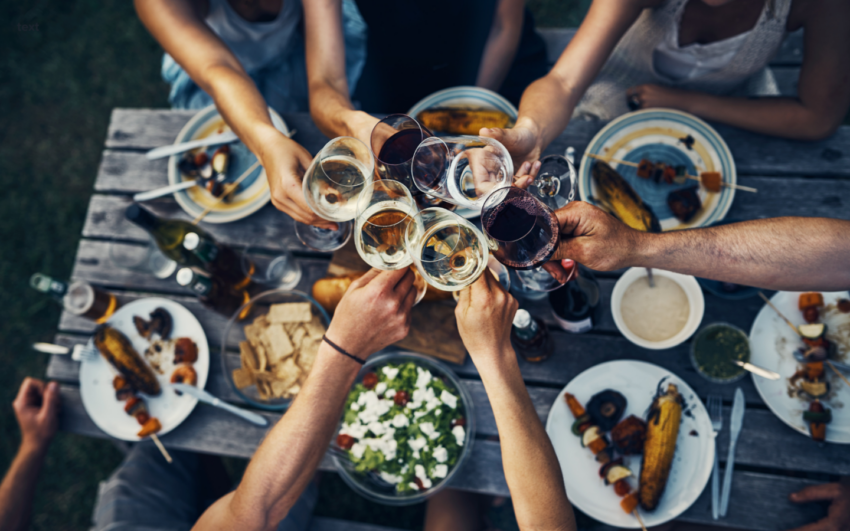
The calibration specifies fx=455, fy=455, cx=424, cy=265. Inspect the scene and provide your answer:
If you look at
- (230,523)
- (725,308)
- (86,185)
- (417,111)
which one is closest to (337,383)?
(230,523)

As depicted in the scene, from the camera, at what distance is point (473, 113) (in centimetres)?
229

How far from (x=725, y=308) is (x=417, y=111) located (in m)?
1.75

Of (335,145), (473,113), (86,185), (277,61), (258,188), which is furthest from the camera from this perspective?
(86,185)

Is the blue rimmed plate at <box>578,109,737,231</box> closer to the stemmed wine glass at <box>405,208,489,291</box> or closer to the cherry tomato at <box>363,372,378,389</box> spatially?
the stemmed wine glass at <box>405,208,489,291</box>

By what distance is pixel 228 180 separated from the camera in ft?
8.23

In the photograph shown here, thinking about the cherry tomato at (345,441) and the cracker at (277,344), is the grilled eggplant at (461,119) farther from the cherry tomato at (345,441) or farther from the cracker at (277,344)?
the cherry tomato at (345,441)

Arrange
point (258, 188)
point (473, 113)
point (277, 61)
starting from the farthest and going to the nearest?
1. point (277, 61)
2. point (258, 188)
3. point (473, 113)

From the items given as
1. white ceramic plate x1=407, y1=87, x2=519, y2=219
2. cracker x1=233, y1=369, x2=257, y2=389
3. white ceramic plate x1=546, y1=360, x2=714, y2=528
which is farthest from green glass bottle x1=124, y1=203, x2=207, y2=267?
white ceramic plate x1=546, y1=360, x2=714, y2=528

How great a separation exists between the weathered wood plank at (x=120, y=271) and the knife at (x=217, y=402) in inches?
20.7

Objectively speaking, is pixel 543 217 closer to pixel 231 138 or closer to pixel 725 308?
pixel 725 308

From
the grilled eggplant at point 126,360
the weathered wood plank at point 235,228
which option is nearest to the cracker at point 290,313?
the weathered wood plank at point 235,228

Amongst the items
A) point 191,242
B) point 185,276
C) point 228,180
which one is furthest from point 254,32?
point 185,276

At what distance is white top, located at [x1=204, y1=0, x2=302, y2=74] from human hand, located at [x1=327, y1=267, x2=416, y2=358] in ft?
6.11

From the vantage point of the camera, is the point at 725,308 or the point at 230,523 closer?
the point at 230,523
